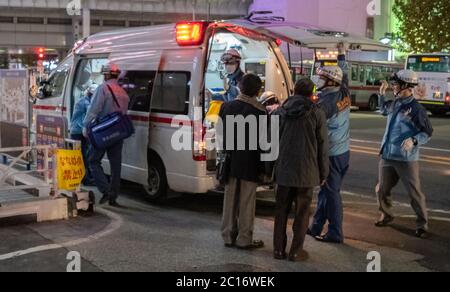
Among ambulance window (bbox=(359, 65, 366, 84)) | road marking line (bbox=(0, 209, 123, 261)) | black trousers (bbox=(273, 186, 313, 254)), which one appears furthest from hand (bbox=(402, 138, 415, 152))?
ambulance window (bbox=(359, 65, 366, 84))

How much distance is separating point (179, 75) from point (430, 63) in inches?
903

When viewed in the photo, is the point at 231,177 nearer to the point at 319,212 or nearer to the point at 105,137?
the point at 319,212

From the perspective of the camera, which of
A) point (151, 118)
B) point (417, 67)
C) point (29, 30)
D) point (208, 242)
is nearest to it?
point (208, 242)

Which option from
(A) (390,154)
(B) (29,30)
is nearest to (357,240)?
(A) (390,154)

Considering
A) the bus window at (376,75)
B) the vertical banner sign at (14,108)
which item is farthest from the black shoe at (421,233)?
the bus window at (376,75)

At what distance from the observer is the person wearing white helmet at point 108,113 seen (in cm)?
763

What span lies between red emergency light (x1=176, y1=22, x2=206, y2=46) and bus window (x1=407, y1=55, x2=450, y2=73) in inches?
888

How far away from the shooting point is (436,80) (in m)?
27.1

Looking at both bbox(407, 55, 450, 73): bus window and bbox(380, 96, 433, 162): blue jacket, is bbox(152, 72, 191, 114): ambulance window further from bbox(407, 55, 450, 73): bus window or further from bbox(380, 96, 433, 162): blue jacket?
bbox(407, 55, 450, 73): bus window

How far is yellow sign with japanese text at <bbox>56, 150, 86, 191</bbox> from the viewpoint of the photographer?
23.1 ft

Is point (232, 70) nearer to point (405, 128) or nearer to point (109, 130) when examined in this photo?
point (109, 130)
